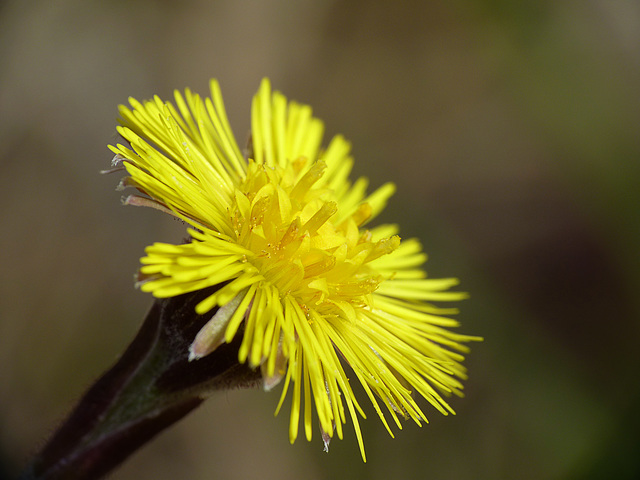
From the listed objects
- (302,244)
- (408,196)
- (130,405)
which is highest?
(408,196)

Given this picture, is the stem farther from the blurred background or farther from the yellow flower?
the blurred background

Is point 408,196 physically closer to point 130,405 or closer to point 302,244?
point 302,244

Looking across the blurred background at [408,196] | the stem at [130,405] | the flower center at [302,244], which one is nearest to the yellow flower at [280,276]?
the flower center at [302,244]

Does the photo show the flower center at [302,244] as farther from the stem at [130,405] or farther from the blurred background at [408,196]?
the blurred background at [408,196]

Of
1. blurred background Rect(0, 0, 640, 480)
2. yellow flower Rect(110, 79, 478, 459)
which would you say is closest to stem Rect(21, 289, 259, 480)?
yellow flower Rect(110, 79, 478, 459)

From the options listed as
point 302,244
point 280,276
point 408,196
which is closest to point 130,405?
point 280,276

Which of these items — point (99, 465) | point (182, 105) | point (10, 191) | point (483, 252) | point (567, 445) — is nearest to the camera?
point (99, 465)

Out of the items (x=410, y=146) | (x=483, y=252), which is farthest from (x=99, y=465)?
(x=410, y=146)

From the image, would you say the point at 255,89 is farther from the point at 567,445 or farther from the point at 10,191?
the point at 567,445
